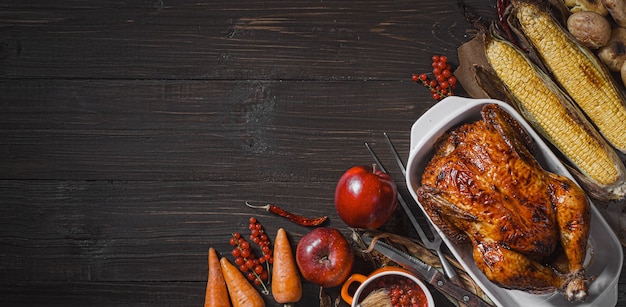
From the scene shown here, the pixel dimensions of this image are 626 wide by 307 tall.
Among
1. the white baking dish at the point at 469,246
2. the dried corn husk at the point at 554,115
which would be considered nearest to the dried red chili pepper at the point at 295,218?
the white baking dish at the point at 469,246

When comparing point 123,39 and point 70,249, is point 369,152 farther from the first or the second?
point 70,249

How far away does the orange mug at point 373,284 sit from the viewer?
6.13 ft

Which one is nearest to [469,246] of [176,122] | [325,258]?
[325,258]

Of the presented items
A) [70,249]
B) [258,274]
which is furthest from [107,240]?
[258,274]

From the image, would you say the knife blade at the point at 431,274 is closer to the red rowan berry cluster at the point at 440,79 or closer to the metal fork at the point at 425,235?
the metal fork at the point at 425,235

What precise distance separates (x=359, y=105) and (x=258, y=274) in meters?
0.63

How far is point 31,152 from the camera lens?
208 centimetres

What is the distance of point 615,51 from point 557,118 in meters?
0.28

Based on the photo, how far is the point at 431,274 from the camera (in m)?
1.90

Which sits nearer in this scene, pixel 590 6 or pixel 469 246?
pixel 469 246

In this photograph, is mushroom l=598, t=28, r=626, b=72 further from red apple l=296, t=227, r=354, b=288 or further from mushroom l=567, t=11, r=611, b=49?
red apple l=296, t=227, r=354, b=288

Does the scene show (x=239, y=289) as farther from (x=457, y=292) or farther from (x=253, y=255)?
(x=457, y=292)

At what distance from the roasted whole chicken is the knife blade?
190mm

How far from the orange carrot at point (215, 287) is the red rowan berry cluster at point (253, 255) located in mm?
62
